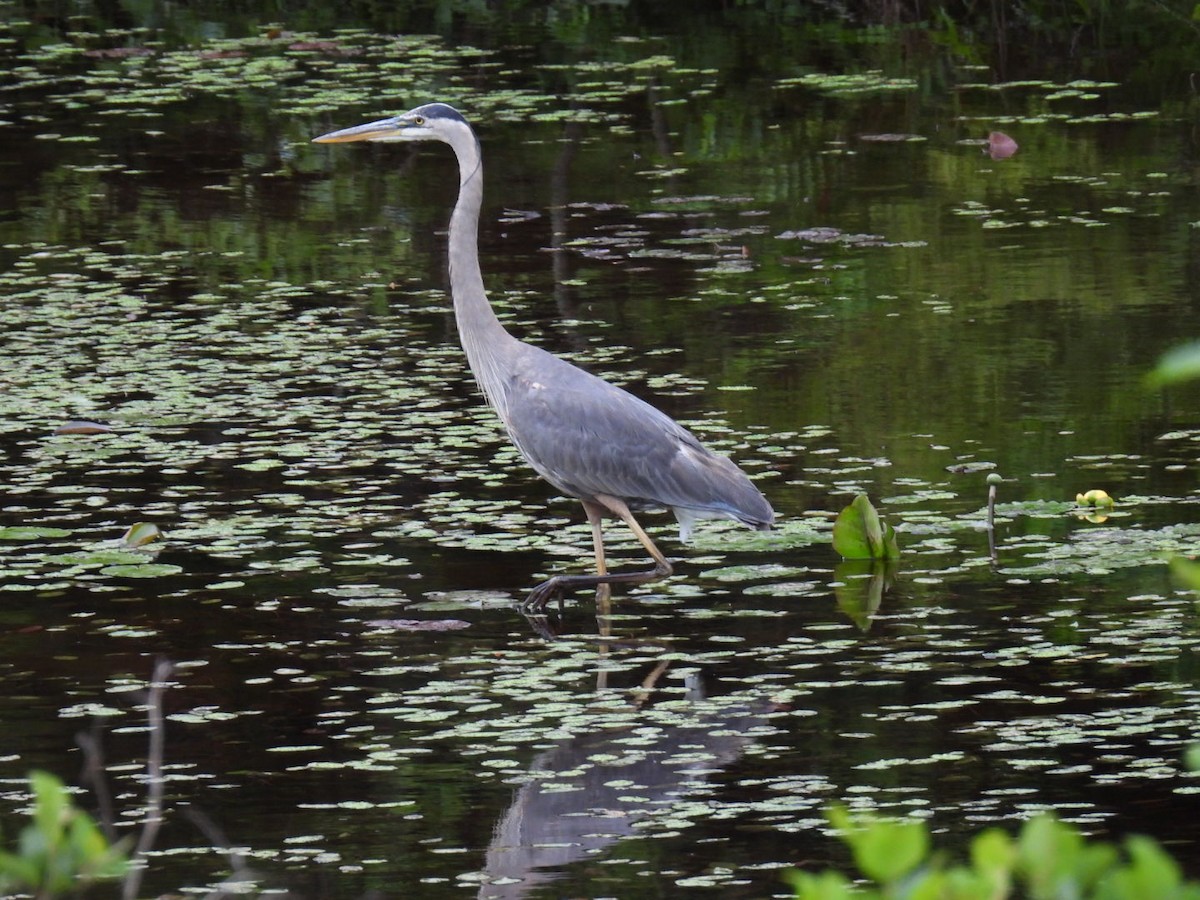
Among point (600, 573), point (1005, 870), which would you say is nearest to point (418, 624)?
point (600, 573)

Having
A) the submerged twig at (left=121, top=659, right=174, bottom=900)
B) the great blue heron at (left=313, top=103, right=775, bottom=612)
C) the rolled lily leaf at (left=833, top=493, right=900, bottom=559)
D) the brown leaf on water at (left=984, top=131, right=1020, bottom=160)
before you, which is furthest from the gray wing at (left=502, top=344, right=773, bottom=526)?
the brown leaf on water at (left=984, top=131, right=1020, bottom=160)

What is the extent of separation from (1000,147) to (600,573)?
6.86 metres

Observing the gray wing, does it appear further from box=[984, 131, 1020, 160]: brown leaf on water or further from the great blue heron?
box=[984, 131, 1020, 160]: brown leaf on water

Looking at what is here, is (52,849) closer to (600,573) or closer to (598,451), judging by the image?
(600,573)

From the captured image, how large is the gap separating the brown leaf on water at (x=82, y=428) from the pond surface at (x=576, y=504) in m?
0.02

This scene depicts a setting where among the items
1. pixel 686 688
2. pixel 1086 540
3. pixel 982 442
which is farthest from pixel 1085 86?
pixel 686 688

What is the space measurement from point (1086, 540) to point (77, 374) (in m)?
4.33

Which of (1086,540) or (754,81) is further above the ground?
(754,81)

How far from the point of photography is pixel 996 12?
16.6 metres

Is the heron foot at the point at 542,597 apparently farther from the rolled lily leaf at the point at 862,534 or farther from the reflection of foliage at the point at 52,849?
the reflection of foliage at the point at 52,849

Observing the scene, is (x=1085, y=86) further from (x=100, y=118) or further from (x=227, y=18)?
(x=227, y=18)

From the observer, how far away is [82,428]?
789 cm

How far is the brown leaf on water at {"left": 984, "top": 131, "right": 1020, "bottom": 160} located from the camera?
40.5 feet

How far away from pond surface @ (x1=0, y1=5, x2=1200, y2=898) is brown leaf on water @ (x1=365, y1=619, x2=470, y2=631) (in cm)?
1
